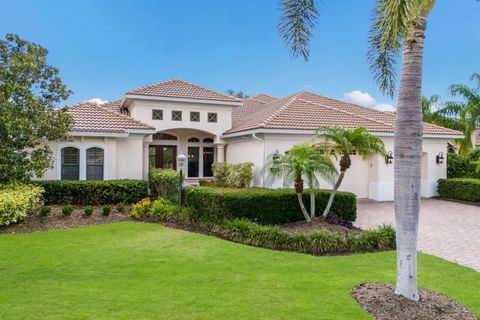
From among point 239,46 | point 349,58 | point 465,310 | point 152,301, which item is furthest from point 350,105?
point 152,301

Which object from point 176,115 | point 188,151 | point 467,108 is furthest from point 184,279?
point 467,108

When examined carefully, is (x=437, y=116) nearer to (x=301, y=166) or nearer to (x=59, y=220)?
(x=301, y=166)

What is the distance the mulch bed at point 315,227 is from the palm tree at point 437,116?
17.7 m

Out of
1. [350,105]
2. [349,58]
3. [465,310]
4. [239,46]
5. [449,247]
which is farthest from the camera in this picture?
[350,105]

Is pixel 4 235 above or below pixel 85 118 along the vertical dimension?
below

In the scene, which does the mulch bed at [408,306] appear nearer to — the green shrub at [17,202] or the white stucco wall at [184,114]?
the green shrub at [17,202]

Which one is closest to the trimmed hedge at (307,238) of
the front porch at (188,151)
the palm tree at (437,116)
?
the front porch at (188,151)

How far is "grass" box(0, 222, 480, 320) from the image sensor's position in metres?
5.37

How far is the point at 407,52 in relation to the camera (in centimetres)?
562

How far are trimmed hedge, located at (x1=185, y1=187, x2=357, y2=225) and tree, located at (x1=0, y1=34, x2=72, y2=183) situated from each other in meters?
6.33

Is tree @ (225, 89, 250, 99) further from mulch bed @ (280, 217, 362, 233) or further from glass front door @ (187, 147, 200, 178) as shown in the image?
mulch bed @ (280, 217, 362, 233)

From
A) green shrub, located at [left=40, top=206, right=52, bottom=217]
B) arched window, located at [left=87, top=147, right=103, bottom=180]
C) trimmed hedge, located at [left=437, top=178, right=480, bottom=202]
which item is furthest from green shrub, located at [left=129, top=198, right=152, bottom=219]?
trimmed hedge, located at [left=437, top=178, right=480, bottom=202]

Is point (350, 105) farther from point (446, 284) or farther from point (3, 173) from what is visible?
point (3, 173)

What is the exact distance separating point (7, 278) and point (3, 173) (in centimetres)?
765
